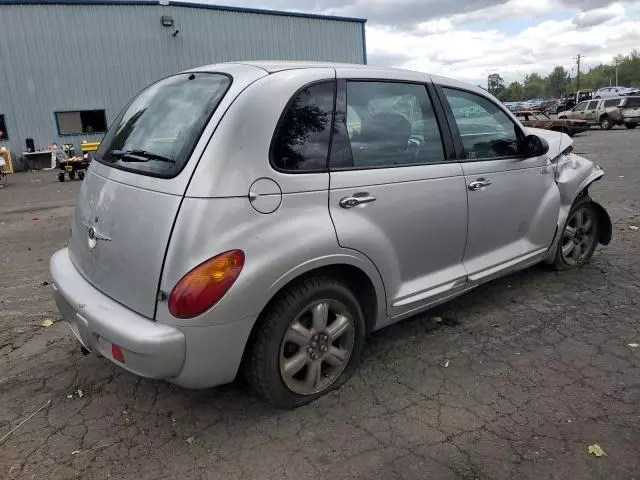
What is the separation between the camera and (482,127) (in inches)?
149

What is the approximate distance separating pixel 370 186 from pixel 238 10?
22130mm

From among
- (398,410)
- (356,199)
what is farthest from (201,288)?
(398,410)

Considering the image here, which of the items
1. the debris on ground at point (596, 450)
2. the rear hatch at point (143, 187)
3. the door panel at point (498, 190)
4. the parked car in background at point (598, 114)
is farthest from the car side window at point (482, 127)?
the parked car in background at point (598, 114)

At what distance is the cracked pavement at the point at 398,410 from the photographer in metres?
2.48

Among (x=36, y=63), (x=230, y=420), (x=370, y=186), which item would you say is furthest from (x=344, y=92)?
(x=36, y=63)

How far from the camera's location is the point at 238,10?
74.2ft

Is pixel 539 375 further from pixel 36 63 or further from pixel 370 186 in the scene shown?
pixel 36 63

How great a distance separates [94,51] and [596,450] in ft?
72.1

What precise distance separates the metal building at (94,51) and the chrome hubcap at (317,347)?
20399 millimetres

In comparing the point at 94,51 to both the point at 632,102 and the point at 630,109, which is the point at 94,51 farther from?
the point at 632,102

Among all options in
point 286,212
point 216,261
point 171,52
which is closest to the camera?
point 216,261

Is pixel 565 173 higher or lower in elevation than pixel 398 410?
higher

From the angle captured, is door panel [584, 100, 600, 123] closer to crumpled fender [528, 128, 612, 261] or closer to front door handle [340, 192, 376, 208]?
crumpled fender [528, 128, 612, 261]

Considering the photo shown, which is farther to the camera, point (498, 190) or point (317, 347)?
point (498, 190)
